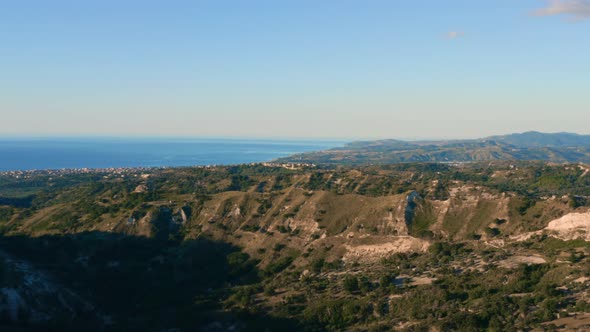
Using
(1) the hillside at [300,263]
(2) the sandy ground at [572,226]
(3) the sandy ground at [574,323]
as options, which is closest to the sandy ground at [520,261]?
(1) the hillside at [300,263]

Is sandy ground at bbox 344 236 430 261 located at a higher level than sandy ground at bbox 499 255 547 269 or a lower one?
lower

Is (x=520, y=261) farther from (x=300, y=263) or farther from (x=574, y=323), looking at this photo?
(x=300, y=263)

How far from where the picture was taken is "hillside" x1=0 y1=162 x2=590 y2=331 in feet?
221

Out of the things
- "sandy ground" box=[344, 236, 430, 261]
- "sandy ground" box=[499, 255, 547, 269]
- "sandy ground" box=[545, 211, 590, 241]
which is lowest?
"sandy ground" box=[344, 236, 430, 261]

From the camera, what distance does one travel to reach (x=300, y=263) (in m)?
104

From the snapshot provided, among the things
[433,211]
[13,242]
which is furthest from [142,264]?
[433,211]

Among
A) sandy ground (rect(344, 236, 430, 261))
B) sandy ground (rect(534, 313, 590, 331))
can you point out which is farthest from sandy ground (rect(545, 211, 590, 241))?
sandy ground (rect(534, 313, 590, 331))

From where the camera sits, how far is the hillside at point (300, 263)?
221ft

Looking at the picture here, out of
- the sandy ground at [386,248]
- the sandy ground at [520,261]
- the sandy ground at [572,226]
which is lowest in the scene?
the sandy ground at [386,248]

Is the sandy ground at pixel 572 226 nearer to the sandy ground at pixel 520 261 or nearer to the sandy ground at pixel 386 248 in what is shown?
the sandy ground at pixel 520 261

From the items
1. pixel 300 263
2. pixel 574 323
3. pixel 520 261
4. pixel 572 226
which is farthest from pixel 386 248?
pixel 574 323

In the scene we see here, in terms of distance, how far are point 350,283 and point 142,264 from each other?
174 ft

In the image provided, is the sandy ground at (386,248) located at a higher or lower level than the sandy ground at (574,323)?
lower

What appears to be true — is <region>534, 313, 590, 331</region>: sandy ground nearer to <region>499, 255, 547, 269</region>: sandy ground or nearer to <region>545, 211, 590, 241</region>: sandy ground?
Answer: <region>499, 255, 547, 269</region>: sandy ground
